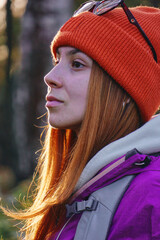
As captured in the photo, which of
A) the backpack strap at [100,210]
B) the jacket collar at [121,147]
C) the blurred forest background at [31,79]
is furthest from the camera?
the blurred forest background at [31,79]

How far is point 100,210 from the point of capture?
1.68 meters

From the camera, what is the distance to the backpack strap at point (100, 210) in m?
1.65

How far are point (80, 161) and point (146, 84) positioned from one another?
0.61 metres

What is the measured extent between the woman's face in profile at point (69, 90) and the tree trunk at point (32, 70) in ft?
11.3

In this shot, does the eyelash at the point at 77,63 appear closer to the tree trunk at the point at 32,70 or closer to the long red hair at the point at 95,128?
the long red hair at the point at 95,128

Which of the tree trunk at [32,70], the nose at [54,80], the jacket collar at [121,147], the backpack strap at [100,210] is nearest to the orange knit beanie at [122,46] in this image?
the nose at [54,80]

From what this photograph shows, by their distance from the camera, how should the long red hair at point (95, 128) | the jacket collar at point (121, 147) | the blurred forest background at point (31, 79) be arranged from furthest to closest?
the blurred forest background at point (31, 79)
the long red hair at point (95, 128)
the jacket collar at point (121, 147)

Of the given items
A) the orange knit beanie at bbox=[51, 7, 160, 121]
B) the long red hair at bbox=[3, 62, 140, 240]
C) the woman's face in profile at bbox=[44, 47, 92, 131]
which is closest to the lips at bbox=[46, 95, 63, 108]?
the woman's face in profile at bbox=[44, 47, 92, 131]

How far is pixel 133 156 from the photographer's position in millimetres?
1707

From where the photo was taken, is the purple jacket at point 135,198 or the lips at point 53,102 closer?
the purple jacket at point 135,198

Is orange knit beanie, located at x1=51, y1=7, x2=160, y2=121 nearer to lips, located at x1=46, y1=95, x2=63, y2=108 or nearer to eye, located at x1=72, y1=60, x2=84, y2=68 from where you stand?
eye, located at x1=72, y1=60, x2=84, y2=68

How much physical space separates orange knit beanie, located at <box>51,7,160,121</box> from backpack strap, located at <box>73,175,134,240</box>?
25.6 inches

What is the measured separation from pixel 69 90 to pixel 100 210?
712 mm

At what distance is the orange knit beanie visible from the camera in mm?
2127
